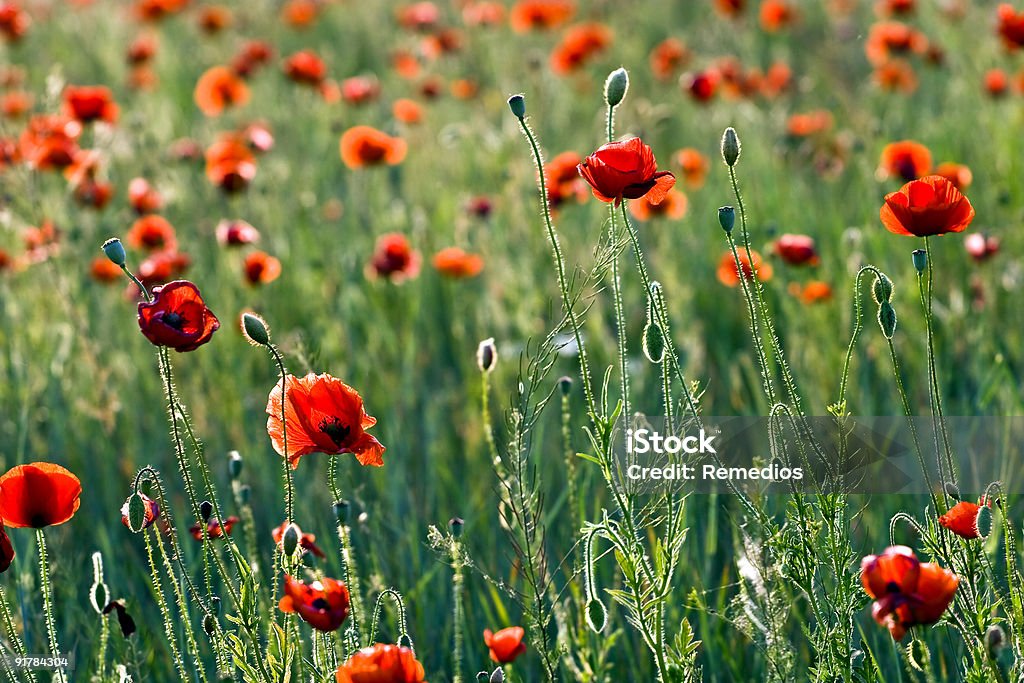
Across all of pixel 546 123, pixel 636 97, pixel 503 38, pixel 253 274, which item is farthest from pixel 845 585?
pixel 503 38

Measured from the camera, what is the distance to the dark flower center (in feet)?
4.93

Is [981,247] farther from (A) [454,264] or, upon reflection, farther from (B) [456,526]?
(B) [456,526]

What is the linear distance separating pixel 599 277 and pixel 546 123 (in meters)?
2.94

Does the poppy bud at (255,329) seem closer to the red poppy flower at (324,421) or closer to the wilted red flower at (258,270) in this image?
the red poppy flower at (324,421)

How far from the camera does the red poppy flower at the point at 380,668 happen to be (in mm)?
1259

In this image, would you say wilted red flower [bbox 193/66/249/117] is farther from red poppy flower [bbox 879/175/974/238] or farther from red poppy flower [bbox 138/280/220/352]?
red poppy flower [bbox 879/175/974/238]

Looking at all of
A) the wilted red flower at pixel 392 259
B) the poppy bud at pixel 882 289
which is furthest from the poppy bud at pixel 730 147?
the wilted red flower at pixel 392 259

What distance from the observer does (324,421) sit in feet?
4.95

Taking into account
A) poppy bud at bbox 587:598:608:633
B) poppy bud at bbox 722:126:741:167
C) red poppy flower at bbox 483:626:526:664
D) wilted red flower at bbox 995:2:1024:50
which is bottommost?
red poppy flower at bbox 483:626:526:664

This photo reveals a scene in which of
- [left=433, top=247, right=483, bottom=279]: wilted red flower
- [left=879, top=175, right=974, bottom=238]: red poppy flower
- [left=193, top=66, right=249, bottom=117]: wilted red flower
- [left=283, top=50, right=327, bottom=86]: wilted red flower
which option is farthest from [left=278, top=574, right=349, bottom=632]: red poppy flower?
[left=193, top=66, right=249, bottom=117]: wilted red flower

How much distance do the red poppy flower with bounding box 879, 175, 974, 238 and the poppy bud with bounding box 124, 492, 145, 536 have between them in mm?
1061

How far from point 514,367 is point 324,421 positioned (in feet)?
5.04

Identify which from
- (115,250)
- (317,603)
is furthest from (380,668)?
(115,250)

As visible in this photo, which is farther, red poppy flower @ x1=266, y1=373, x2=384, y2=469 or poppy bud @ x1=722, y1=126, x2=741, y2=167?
poppy bud @ x1=722, y1=126, x2=741, y2=167
